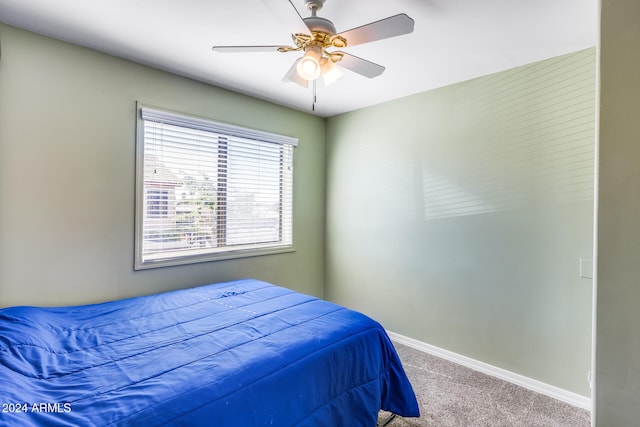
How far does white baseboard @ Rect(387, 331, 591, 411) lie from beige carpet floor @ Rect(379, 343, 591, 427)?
4 centimetres

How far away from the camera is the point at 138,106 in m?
2.39

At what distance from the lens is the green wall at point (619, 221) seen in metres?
1.30

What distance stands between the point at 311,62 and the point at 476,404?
2465 mm

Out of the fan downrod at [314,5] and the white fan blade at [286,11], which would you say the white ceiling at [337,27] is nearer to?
the fan downrod at [314,5]

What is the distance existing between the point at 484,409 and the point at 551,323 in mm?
801

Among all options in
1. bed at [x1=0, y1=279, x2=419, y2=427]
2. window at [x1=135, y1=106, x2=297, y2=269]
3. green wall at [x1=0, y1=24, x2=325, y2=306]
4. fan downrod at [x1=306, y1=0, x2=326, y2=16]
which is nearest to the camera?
bed at [x1=0, y1=279, x2=419, y2=427]

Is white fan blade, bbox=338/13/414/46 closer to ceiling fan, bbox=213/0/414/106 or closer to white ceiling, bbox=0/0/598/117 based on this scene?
ceiling fan, bbox=213/0/414/106

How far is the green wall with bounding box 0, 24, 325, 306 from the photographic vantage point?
1916mm

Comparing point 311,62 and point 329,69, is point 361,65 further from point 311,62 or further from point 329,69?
point 311,62

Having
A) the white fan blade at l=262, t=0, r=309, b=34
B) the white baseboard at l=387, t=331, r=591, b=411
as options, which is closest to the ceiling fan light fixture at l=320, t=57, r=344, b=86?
the white fan blade at l=262, t=0, r=309, b=34

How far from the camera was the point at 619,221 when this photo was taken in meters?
1.33

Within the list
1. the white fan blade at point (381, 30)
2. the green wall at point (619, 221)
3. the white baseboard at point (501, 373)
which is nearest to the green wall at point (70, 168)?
the white fan blade at point (381, 30)

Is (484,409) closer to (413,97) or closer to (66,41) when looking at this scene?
(413,97)

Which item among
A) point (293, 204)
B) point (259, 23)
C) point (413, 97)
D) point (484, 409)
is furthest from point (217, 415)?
point (413, 97)
